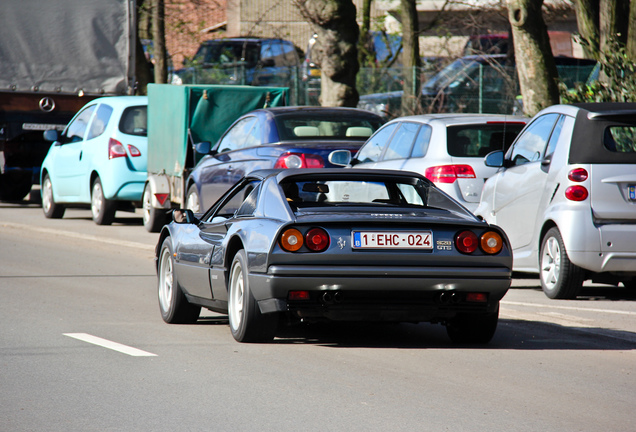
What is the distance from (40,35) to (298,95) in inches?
336

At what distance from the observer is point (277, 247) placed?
721cm

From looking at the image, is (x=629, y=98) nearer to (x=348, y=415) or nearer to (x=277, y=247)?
(x=277, y=247)

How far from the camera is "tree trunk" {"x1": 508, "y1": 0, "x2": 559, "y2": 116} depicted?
1636 centimetres

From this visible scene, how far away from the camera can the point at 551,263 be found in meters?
10.4

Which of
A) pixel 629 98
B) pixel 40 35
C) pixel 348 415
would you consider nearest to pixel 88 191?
pixel 40 35

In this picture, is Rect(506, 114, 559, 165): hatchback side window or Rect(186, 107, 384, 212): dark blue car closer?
Rect(506, 114, 559, 165): hatchback side window

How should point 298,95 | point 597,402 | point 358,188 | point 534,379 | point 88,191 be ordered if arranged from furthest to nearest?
1. point 298,95
2. point 88,191
3. point 358,188
4. point 534,379
5. point 597,402

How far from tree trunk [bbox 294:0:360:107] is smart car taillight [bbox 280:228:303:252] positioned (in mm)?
12858

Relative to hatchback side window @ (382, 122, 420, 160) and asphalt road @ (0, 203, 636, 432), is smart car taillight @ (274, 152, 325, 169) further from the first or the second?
asphalt road @ (0, 203, 636, 432)

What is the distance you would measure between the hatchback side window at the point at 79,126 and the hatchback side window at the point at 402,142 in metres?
6.67

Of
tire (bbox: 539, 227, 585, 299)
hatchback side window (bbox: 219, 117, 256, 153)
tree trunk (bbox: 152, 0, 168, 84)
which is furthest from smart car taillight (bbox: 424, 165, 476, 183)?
tree trunk (bbox: 152, 0, 168, 84)

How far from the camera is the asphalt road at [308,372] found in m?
5.65

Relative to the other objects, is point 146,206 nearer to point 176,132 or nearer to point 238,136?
point 176,132

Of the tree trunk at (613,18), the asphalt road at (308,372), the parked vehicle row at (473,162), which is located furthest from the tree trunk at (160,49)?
the asphalt road at (308,372)
